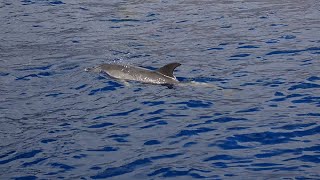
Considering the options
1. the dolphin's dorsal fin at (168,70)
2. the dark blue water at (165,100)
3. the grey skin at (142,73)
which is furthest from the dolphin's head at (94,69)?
the dolphin's dorsal fin at (168,70)

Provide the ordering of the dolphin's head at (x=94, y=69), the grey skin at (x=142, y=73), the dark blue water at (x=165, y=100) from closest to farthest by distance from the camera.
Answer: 1. the dark blue water at (x=165, y=100)
2. the grey skin at (x=142, y=73)
3. the dolphin's head at (x=94, y=69)

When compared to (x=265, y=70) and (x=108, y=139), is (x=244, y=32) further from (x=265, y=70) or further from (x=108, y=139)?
(x=108, y=139)

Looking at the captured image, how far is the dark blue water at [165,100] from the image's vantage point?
30.8 ft

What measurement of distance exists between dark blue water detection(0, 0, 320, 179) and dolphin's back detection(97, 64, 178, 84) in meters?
0.22

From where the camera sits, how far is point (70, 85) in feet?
44.5

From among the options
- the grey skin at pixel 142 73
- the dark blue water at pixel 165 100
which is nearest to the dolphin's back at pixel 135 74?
the grey skin at pixel 142 73

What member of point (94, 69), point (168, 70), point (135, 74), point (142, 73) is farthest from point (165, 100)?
point (94, 69)

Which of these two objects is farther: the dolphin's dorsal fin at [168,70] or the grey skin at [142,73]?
the grey skin at [142,73]

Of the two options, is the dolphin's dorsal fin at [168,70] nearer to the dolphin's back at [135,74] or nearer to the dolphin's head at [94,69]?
the dolphin's back at [135,74]

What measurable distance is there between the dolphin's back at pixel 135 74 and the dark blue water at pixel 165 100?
224 mm

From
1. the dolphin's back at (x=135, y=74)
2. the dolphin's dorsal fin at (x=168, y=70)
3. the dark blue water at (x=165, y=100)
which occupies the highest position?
the dolphin's dorsal fin at (x=168, y=70)

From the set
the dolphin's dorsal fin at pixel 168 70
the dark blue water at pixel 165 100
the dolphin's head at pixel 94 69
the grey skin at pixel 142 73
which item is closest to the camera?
the dark blue water at pixel 165 100

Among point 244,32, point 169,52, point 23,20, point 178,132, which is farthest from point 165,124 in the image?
point 23,20

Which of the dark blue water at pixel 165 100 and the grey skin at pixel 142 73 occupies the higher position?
the grey skin at pixel 142 73
